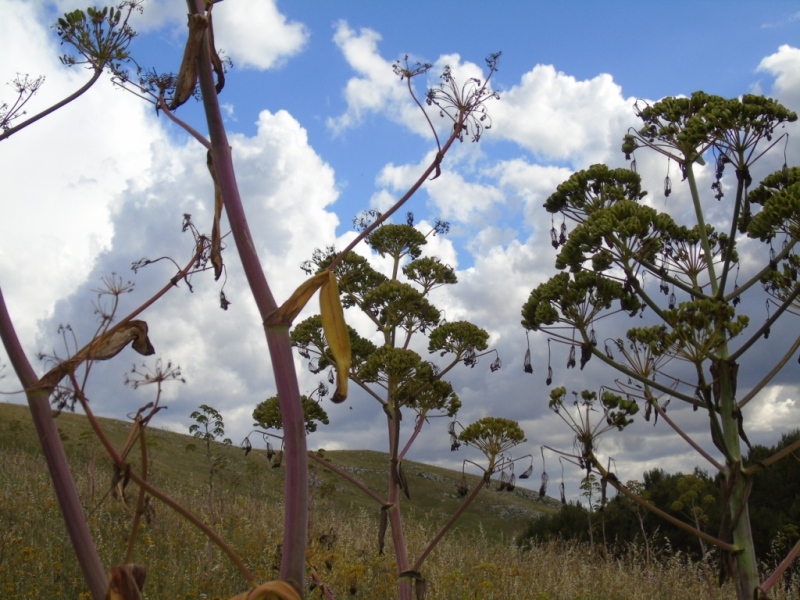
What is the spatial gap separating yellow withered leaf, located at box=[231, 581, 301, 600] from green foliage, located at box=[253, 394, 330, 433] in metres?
4.83

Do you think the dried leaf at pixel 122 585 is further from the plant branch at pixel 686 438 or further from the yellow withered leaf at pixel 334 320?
the plant branch at pixel 686 438

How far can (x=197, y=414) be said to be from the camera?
8.87 metres

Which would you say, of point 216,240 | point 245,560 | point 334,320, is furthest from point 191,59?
point 245,560

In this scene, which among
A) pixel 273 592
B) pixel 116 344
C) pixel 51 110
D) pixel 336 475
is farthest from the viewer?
pixel 336 475

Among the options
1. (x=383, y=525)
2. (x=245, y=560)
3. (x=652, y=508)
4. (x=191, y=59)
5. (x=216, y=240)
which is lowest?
(x=245, y=560)

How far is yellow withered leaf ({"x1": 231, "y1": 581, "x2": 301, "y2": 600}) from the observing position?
2.50 feet

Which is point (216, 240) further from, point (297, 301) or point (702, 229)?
point (702, 229)

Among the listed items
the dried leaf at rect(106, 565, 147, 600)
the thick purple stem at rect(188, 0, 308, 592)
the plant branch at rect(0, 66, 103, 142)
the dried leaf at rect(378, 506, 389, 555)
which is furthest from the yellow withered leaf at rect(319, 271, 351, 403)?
the dried leaf at rect(378, 506, 389, 555)

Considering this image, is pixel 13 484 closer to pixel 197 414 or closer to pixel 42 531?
pixel 42 531

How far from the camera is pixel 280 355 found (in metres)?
0.84

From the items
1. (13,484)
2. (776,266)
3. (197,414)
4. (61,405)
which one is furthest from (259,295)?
(13,484)

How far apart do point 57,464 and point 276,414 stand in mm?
4629

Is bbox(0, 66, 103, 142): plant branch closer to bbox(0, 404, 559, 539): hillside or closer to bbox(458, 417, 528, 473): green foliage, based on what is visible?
bbox(458, 417, 528, 473): green foliage

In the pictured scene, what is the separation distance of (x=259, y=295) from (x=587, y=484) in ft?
30.1
